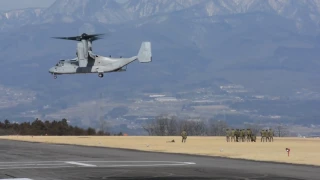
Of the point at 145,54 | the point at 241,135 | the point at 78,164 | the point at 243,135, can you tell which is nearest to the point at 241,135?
the point at 241,135

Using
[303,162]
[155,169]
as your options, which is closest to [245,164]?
[303,162]

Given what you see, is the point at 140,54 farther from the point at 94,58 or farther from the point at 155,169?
the point at 155,169

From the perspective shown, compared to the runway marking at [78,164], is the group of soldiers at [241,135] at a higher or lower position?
higher

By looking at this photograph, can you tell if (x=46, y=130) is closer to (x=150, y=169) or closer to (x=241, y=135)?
(x=241, y=135)

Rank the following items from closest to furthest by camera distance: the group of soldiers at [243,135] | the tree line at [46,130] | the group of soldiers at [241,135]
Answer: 1. the group of soldiers at [241,135]
2. the group of soldiers at [243,135]
3. the tree line at [46,130]

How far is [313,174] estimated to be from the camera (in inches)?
1490

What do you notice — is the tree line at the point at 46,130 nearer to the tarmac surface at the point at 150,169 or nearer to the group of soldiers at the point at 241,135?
the group of soldiers at the point at 241,135

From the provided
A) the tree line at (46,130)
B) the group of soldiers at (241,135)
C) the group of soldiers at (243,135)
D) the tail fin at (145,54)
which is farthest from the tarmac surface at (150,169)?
the tree line at (46,130)

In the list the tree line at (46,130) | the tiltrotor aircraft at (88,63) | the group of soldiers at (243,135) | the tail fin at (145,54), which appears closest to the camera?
the tiltrotor aircraft at (88,63)

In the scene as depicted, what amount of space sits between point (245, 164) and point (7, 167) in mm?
13197

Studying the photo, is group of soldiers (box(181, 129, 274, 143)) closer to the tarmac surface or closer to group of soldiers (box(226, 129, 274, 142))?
group of soldiers (box(226, 129, 274, 142))

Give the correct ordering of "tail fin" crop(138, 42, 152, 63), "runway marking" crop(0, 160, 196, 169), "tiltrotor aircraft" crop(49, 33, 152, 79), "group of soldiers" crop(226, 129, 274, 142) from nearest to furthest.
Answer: "runway marking" crop(0, 160, 196, 169) → "tiltrotor aircraft" crop(49, 33, 152, 79) → "tail fin" crop(138, 42, 152, 63) → "group of soldiers" crop(226, 129, 274, 142)

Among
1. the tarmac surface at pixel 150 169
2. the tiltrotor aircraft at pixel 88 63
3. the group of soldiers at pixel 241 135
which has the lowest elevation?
the tarmac surface at pixel 150 169

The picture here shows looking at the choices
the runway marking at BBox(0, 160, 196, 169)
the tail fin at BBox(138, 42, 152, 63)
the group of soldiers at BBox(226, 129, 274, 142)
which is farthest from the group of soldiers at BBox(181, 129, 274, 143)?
the runway marking at BBox(0, 160, 196, 169)
